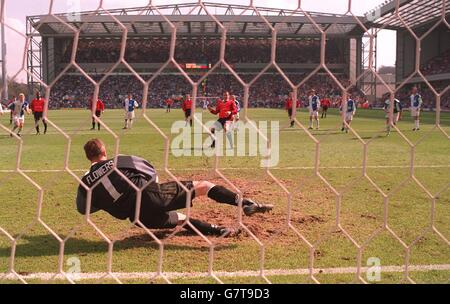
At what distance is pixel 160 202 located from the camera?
4074 mm

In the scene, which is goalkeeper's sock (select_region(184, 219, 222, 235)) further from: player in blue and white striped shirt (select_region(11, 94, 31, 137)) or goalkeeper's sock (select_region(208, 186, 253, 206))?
player in blue and white striped shirt (select_region(11, 94, 31, 137))

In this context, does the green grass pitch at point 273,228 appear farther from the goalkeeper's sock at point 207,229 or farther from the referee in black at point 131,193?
the referee in black at point 131,193

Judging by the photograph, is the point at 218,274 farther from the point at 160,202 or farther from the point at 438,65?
the point at 438,65

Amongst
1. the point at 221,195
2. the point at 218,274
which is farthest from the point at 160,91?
the point at 218,274

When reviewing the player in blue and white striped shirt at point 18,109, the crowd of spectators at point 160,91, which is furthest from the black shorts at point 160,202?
the crowd of spectators at point 160,91

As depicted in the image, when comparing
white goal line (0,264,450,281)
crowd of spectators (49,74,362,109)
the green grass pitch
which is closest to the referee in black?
the green grass pitch

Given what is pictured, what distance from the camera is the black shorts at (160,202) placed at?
13.3ft

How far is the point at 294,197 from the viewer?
6.19m

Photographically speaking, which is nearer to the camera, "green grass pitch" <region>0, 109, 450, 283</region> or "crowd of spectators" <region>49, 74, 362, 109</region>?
"green grass pitch" <region>0, 109, 450, 283</region>

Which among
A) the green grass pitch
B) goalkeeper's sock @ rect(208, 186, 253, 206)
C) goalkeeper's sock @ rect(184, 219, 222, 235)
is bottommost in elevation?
the green grass pitch

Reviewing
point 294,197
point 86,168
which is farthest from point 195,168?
point 294,197

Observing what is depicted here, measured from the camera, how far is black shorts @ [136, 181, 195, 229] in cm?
404

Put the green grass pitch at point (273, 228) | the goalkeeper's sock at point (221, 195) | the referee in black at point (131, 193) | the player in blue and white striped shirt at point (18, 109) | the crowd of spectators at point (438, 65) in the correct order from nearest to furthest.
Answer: the green grass pitch at point (273, 228) < the referee in black at point (131, 193) < the goalkeeper's sock at point (221, 195) < the player in blue and white striped shirt at point (18, 109) < the crowd of spectators at point (438, 65)

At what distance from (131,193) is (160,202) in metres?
0.31
